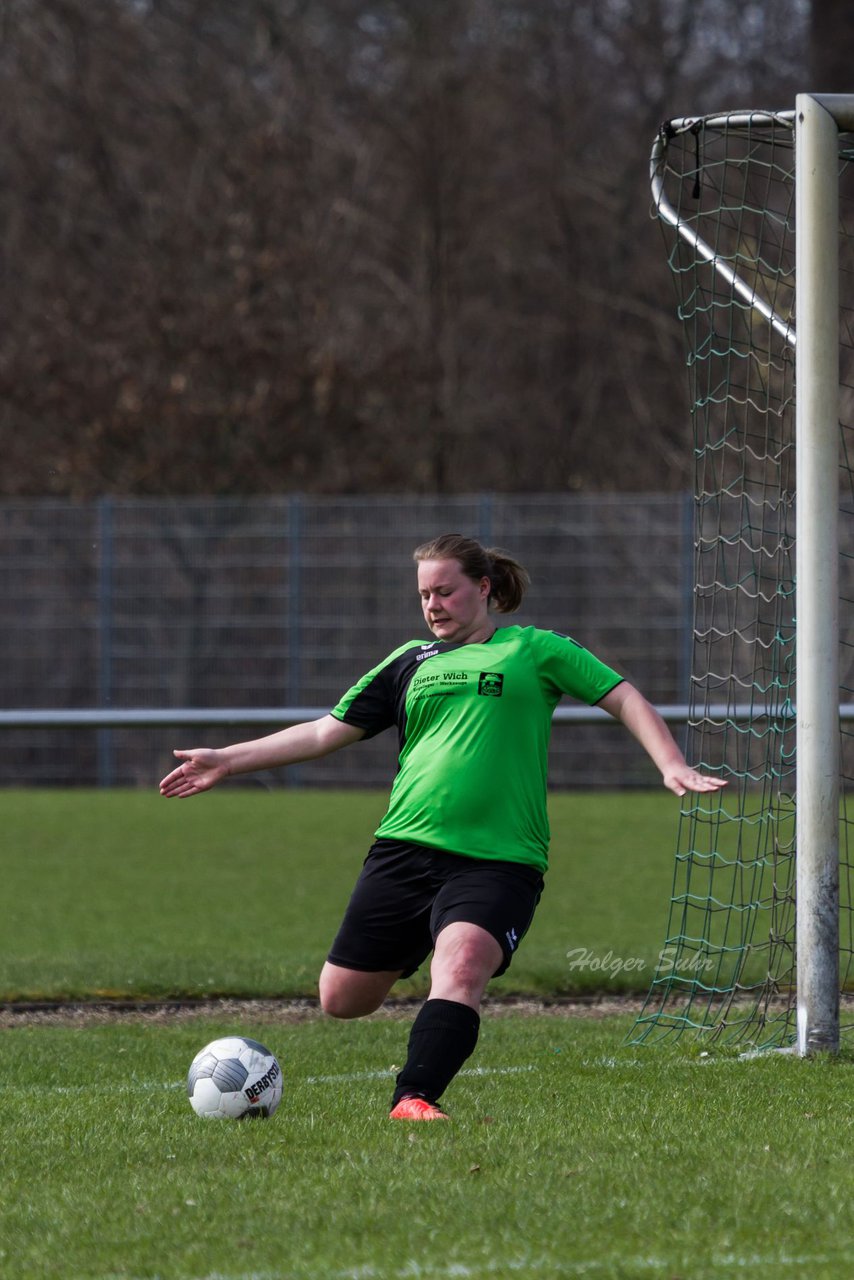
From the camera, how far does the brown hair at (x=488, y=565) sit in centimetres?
547

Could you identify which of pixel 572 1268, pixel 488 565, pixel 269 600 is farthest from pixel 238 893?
pixel 269 600

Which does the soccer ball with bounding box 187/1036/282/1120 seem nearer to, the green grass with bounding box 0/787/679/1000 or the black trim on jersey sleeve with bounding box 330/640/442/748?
the black trim on jersey sleeve with bounding box 330/640/442/748

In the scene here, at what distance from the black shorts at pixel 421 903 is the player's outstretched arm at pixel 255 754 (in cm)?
38

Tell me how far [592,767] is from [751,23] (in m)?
13.6

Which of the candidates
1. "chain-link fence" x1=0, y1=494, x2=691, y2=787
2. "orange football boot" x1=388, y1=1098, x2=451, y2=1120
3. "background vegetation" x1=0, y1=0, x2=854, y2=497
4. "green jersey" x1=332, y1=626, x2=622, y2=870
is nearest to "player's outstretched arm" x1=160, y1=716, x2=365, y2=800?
"green jersey" x1=332, y1=626, x2=622, y2=870

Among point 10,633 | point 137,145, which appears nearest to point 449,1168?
point 10,633

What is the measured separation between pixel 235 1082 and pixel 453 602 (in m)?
1.55

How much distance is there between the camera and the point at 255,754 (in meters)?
5.62

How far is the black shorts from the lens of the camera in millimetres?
5168

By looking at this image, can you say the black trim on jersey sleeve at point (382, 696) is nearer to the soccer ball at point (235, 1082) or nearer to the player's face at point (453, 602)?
the player's face at point (453, 602)

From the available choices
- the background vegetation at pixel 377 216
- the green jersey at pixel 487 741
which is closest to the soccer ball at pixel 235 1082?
the green jersey at pixel 487 741

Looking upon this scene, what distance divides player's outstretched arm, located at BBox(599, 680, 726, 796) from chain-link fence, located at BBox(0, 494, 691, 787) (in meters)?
14.1

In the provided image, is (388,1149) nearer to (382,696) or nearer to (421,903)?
(421,903)

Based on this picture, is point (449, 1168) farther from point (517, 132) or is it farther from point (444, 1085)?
point (517, 132)
